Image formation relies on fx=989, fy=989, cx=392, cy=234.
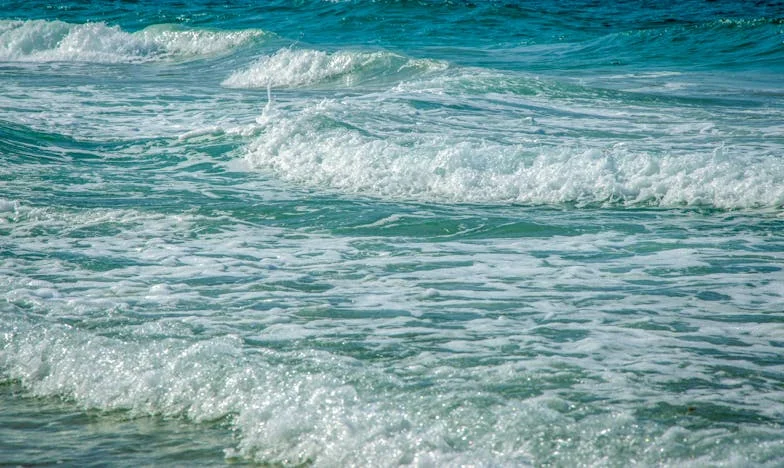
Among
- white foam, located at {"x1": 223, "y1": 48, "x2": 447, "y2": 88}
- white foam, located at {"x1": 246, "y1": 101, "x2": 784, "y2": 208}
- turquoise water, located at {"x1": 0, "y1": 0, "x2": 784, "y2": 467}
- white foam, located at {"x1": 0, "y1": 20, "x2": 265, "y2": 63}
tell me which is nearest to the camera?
turquoise water, located at {"x1": 0, "y1": 0, "x2": 784, "y2": 467}

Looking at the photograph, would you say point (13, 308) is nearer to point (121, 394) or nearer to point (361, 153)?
point (121, 394)

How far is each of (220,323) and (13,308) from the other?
1.26m

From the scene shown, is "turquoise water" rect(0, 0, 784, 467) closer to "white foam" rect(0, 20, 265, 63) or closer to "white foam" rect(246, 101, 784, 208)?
"white foam" rect(246, 101, 784, 208)

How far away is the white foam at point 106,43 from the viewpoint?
24078 millimetres

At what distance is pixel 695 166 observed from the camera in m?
9.42

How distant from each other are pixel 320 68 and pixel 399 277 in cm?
1329

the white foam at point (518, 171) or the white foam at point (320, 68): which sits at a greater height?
the white foam at point (320, 68)

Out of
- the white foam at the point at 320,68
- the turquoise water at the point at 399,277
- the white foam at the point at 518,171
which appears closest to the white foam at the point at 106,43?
the white foam at the point at 320,68

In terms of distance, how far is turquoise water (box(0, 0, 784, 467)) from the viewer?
161 inches

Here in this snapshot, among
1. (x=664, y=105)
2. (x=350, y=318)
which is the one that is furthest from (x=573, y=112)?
(x=350, y=318)

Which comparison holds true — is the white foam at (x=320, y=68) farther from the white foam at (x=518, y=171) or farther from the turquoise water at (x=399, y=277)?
the white foam at (x=518, y=171)

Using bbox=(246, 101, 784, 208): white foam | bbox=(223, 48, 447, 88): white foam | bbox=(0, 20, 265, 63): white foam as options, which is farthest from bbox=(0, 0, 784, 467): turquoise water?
bbox=(0, 20, 265, 63): white foam

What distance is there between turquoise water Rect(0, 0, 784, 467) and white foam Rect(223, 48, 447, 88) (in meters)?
2.46

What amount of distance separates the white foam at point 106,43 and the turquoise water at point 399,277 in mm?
8288
